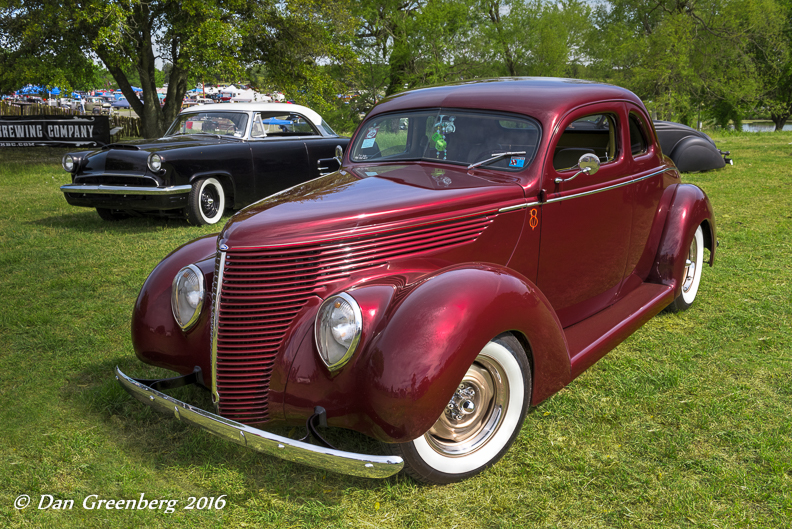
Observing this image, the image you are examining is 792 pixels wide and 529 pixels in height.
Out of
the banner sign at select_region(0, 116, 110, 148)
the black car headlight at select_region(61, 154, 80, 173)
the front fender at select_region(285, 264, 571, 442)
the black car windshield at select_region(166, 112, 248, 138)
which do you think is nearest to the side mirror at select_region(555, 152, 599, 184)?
the front fender at select_region(285, 264, 571, 442)

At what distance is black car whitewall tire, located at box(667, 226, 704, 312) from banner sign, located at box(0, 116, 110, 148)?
16758 millimetres

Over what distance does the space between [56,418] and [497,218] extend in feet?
9.41

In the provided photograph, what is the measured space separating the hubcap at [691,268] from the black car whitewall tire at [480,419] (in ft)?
9.33

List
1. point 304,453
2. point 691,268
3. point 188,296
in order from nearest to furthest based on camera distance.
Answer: point 304,453
point 188,296
point 691,268

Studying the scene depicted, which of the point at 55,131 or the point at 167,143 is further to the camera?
the point at 55,131

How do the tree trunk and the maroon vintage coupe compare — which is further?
the tree trunk

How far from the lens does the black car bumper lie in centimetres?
825

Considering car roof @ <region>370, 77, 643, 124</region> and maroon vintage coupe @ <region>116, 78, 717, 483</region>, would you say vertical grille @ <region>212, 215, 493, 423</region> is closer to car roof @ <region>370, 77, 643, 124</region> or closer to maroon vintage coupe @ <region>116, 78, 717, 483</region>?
maroon vintage coupe @ <region>116, 78, 717, 483</region>

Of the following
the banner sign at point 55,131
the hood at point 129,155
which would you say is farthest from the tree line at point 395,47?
the hood at point 129,155

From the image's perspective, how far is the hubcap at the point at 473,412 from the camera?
9.33ft

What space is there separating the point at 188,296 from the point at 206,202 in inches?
243

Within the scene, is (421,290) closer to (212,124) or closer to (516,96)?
(516,96)

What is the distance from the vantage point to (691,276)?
516cm

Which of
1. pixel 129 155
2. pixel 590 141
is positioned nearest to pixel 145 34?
pixel 129 155
